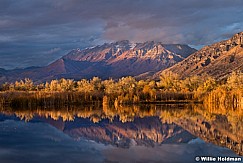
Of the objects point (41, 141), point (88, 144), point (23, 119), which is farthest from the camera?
point (23, 119)

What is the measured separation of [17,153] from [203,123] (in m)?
26.3

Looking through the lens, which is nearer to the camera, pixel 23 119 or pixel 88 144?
pixel 88 144

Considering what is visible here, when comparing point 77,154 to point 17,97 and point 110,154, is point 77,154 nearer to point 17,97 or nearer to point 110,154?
point 110,154

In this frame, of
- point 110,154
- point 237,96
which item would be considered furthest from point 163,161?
point 237,96

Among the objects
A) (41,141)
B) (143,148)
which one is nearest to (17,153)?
(41,141)

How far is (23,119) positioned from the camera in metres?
58.9

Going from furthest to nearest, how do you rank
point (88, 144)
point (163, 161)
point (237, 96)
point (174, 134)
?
point (237, 96)
point (174, 134)
point (88, 144)
point (163, 161)

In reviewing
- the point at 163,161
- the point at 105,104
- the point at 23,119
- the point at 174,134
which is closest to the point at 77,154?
the point at 163,161

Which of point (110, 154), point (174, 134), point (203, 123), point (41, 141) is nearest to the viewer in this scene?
point (110, 154)

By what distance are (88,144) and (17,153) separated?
22.0ft

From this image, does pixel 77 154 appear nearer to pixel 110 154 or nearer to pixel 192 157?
pixel 110 154

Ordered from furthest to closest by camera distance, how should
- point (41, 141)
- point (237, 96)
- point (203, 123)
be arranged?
point (237, 96)
point (203, 123)
point (41, 141)

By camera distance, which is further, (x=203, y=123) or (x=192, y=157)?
(x=203, y=123)

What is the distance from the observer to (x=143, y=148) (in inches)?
1169
